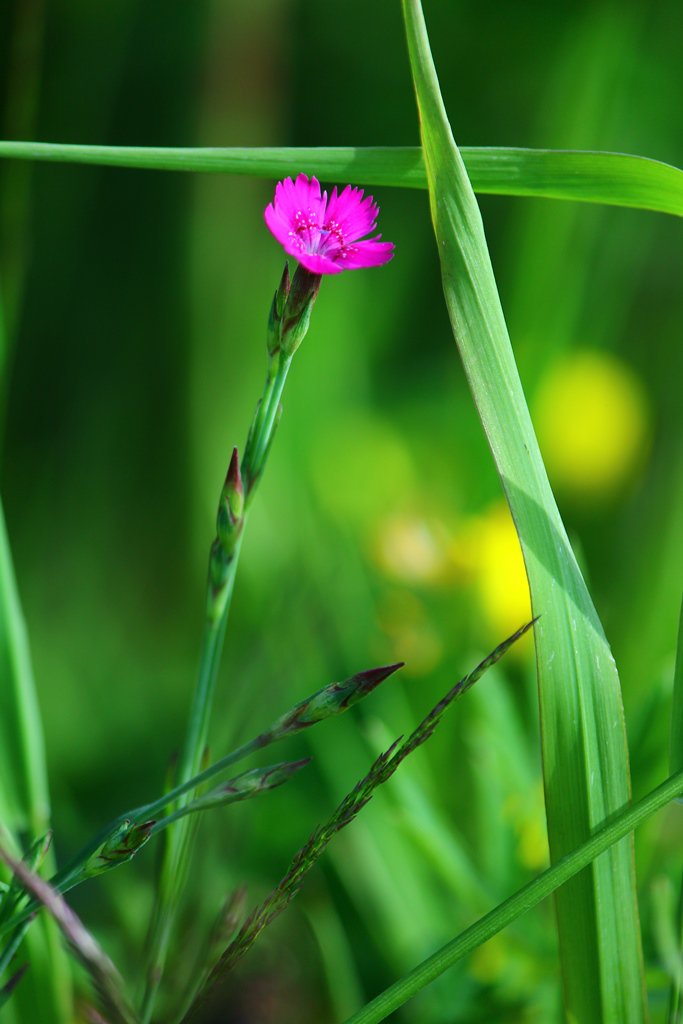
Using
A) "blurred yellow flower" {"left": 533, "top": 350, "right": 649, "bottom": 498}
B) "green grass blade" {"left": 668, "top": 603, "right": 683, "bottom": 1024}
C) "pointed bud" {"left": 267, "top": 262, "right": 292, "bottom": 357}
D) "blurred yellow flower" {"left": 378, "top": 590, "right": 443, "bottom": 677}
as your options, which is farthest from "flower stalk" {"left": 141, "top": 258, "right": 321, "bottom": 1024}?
"blurred yellow flower" {"left": 533, "top": 350, "right": 649, "bottom": 498}

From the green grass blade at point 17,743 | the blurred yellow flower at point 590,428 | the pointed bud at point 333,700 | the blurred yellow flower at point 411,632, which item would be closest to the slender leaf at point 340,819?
the pointed bud at point 333,700

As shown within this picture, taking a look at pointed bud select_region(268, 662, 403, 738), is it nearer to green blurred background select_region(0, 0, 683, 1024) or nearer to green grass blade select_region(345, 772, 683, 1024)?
green grass blade select_region(345, 772, 683, 1024)

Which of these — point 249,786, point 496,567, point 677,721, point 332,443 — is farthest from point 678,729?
point 332,443

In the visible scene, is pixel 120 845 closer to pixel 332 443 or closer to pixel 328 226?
pixel 328 226

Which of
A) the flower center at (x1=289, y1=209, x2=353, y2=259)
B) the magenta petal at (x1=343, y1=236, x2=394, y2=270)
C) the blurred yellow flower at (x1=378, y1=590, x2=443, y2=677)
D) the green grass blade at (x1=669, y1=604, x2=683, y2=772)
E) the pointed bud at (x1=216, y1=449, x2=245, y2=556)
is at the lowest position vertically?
the blurred yellow flower at (x1=378, y1=590, x2=443, y2=677)

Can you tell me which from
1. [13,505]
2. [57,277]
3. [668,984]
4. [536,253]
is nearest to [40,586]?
[13,505]
